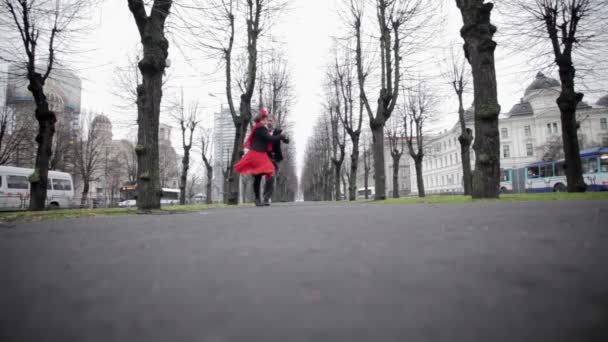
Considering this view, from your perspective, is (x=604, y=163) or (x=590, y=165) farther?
(x=590, y=165)

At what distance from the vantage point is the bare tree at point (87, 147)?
111 feet

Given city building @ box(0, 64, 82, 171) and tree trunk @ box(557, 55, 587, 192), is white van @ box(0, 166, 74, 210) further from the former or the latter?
tree trunk @ box(557, 55, 587, 192)

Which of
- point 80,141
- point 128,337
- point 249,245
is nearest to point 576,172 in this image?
point 249,245

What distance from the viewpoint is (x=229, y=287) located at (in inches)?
32.7

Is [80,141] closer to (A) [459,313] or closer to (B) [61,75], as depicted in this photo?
(B) [61,75]

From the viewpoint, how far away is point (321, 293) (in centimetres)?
76

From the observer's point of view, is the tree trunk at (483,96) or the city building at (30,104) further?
the city building at (30,104)

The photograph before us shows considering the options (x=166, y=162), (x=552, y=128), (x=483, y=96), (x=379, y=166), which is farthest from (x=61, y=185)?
(x=552, y=128)

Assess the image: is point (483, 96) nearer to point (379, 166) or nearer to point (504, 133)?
point (379, 166)

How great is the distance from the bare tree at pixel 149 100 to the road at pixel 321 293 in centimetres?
561

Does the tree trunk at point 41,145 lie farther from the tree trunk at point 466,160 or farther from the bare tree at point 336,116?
the tree trunk at point 466,160

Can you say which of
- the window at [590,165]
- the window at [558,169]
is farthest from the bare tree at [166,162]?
the window at [590,165]

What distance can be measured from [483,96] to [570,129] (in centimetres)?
751

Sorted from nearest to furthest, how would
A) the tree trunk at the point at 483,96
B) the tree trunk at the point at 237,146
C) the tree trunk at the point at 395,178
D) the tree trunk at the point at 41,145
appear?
the tree trunk at the point at 483,96, the tree trunk at the point at 41,145, the tree trunk at the point at 237,146, the tree trunk at the point at 395,178
